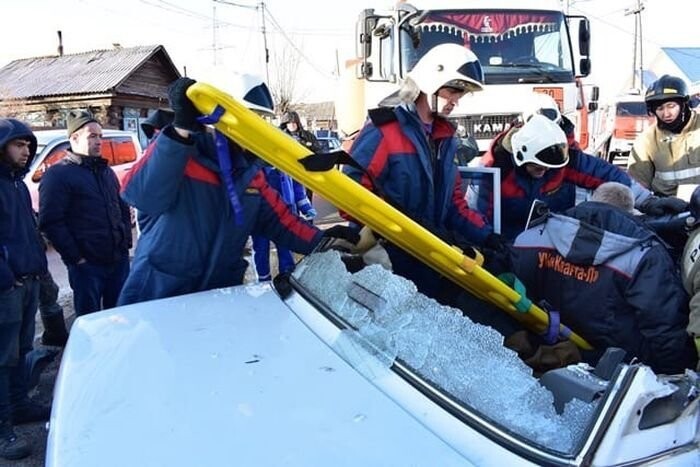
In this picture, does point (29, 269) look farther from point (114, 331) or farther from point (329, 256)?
point (329, 256)

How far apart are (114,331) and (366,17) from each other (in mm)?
6090

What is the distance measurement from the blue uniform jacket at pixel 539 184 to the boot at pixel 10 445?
2.72 meters

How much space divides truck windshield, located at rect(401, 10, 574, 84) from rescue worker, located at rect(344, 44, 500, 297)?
4.39 m

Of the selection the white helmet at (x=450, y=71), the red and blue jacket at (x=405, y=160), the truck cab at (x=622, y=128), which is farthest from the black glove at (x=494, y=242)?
the truck cab at (x=622, y=128)

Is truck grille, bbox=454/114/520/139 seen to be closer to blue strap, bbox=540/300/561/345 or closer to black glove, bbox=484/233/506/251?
black glove, bbox=484/233/506/251

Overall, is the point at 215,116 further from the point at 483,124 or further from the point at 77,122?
the point at 483,124

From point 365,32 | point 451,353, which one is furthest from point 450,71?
point 365,32

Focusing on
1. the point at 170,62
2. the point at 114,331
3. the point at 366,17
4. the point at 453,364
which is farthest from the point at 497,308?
the point at 170,62

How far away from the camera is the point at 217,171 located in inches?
95.0

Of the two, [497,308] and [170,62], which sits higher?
[170,62]

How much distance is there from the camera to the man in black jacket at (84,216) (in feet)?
13.2

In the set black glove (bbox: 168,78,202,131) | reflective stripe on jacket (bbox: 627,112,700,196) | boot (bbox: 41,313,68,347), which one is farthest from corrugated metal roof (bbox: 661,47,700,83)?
black glove (bbox: 168,78,202,131)

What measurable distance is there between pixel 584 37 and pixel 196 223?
21.9 ft

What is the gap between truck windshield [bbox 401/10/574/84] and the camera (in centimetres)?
709
